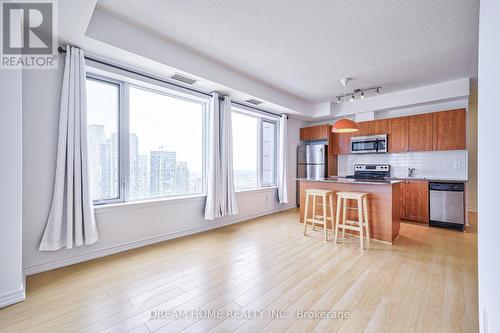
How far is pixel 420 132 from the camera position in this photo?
178 inches

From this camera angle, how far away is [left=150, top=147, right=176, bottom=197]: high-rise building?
350cm

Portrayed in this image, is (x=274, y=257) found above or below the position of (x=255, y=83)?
below

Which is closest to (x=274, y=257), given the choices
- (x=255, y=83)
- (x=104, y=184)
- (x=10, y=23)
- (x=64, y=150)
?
(x=104, y=184)

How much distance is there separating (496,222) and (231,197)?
362 centimetres

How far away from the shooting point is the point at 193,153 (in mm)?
4047

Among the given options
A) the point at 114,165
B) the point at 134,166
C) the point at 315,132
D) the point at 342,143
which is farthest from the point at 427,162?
the point at 114,165

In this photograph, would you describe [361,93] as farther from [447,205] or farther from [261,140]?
[447,205]

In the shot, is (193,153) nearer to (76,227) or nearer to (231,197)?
(231,197)

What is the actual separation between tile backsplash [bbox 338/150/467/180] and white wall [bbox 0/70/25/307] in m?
6.29

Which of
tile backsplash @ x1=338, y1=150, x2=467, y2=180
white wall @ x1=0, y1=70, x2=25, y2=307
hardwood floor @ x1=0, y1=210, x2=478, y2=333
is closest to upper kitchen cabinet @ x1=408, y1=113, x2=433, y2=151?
tile backsplash @ x1=338, y1=150, x2=467, y2=180

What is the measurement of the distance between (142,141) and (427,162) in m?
5.83

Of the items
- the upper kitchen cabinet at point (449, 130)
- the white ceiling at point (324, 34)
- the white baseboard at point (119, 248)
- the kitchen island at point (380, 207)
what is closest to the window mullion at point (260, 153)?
the white baseboard at point (119, 248)

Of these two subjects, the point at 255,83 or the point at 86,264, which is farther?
the point at 255,83

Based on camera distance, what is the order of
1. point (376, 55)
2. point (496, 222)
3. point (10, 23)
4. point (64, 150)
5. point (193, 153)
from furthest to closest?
point (193, 153), point (376, 55), point (64, 150), point (10, 23), point (496, 222)
